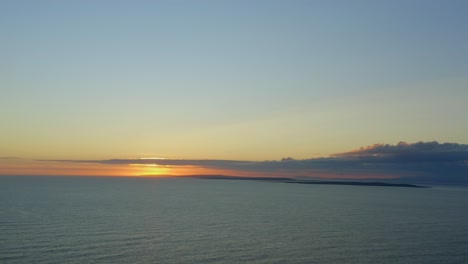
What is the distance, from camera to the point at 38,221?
71250mm

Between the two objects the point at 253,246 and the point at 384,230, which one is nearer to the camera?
the point at 253,246

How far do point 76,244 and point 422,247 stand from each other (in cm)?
4075

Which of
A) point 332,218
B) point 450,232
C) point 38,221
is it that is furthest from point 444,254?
point 38,221

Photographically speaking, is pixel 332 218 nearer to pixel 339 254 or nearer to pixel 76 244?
pixel 339 254

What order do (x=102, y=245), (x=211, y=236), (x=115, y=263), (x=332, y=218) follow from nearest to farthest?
(x=115, y=263) → (x=102, y=245) → (x=211, y=236) → (x=332, y=218)

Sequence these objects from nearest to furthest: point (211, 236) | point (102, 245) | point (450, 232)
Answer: point (102, 245) < point (211, 236) < point (450, 232)

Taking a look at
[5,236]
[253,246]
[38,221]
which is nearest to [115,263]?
[253,246]

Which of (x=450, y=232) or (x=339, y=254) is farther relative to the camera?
(x=450, y=232)

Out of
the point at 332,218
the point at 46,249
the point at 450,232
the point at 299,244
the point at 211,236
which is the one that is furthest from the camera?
the point at 332,218

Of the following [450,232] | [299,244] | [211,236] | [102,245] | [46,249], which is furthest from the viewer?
[450,232]

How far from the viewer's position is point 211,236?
6106 centimetres

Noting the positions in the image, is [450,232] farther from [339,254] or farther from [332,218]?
[339,254]

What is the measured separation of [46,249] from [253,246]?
22946 mm

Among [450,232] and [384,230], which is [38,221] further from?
[450,232]
